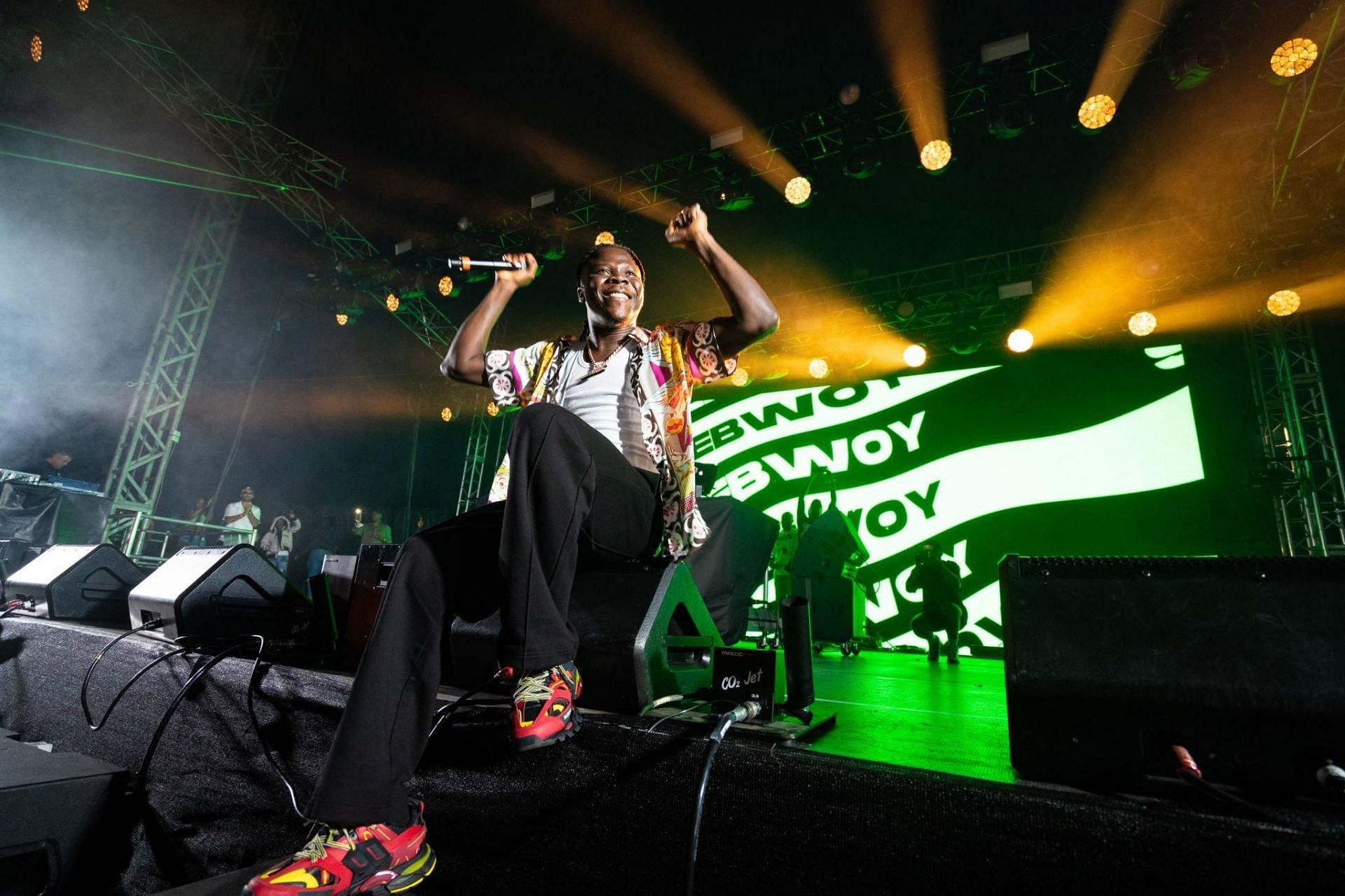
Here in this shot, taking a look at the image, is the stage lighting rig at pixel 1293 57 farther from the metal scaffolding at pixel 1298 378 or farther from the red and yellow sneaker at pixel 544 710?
the red and yellow sneaker at pixel 544 710

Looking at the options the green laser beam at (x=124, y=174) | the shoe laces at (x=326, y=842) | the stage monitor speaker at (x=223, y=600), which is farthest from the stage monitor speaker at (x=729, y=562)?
the green laser beam at (x=124, y=174)

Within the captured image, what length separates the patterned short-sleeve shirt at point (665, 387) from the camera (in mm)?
1763

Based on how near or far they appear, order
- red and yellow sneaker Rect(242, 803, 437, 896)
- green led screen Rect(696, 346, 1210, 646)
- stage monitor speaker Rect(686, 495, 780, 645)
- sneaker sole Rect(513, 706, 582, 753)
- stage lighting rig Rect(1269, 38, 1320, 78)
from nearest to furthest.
→ 1. red and yellow sneaker Rect(242, 803, 437, 896)
2. sneaker sole Rect(513, 706, 582, 753)
3. stage monitor speaker Rect(686, 495, 780, 645)
4. stage lighting rig Rect(1269, 38, 1320, 78)
5. green led screen Rect(696, 346, 1210, 646)

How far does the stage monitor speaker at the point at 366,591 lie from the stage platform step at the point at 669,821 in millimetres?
383

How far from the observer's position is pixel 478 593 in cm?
142

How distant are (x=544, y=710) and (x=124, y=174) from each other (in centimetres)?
887

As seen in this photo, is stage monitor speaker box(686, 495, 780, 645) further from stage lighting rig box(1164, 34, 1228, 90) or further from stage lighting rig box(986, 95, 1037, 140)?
stage lighting rig box(1164, 34, 1228, 90)

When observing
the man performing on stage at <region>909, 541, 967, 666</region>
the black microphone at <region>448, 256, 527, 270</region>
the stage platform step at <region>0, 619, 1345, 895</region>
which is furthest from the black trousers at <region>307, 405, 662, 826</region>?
the man performing on stage at <region>909, 541, 967, 666</region>

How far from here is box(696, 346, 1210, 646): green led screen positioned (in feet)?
22.6

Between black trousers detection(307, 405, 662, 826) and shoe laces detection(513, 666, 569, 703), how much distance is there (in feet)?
0.27

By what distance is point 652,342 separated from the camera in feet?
6.42

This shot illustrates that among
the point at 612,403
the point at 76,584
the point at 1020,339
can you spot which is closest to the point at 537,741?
the point at 612,403

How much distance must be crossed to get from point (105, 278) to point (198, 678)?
783 cm

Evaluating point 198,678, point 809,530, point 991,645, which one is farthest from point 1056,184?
point 198,678
